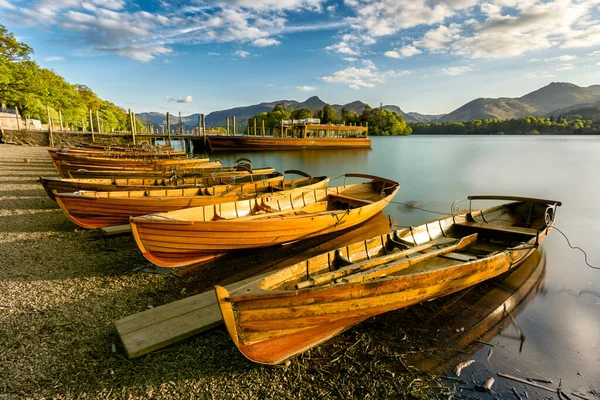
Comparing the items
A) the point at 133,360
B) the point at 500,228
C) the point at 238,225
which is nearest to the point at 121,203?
the point at 238,225

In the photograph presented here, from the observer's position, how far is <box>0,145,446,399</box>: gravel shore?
12.5 ft

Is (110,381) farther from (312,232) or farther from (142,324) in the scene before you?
(312,232)

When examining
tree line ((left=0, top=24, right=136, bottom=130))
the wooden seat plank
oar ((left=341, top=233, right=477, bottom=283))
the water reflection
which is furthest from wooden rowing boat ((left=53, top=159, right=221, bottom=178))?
tree line ((left=0, top=24, right=136, bottom=130))

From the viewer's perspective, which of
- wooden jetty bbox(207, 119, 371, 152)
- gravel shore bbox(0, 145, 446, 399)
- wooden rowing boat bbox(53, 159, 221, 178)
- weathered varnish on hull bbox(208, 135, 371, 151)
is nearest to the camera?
gravel shore bbox(0, 145, 446, 399)

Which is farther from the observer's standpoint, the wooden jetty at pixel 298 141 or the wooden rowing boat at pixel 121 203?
the wooden jetty at pixel 298 141

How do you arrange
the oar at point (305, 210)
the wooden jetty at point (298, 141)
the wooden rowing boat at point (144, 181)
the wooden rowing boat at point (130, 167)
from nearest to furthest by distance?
1. the oar at point (305, 210)
2. the wooden rowing boat at point (144, 181)
3. the wooden rowing boat at point (130, 167)
4. the wooden jetty at point (298, 141)

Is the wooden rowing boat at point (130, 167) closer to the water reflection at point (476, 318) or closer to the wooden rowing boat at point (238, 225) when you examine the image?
the wooden rowing boat at point (238, 225)

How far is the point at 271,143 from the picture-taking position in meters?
51.8

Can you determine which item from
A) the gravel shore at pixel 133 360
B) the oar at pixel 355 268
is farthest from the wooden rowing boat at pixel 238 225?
the oar at pixel 355 268

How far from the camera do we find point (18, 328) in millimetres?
4621

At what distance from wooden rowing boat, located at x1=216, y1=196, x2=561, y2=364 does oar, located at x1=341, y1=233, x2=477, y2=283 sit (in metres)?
0.02

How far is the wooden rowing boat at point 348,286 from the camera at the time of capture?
3.96m

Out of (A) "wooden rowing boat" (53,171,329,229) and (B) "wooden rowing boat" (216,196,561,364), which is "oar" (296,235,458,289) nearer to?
(B) "wooden rowing boat" (216,196,561,364)

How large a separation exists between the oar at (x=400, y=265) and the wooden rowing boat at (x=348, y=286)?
17 mm
